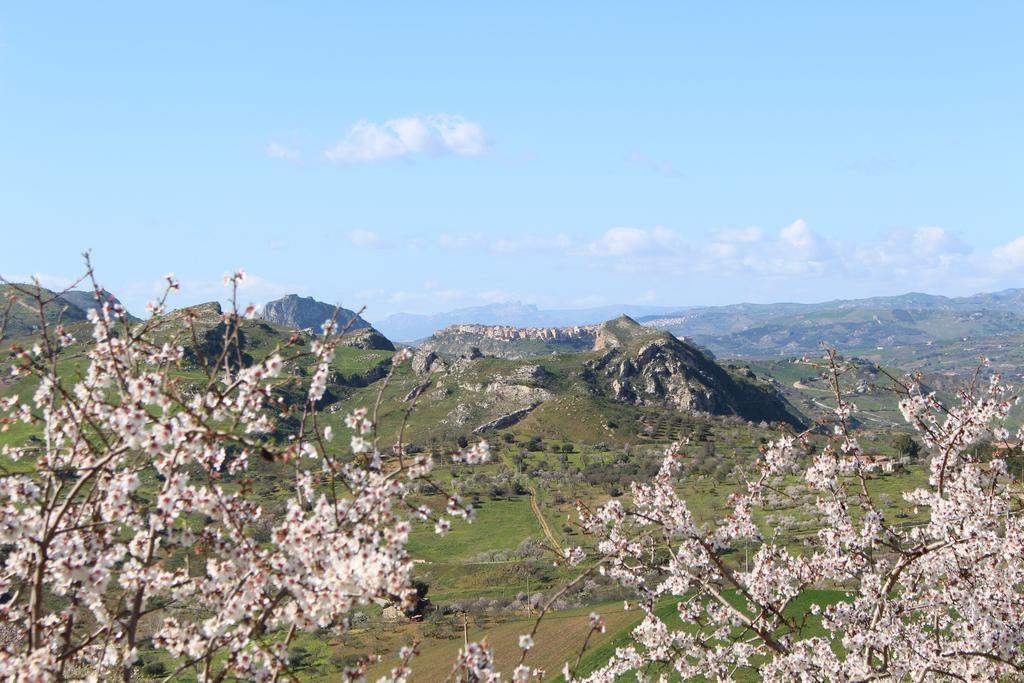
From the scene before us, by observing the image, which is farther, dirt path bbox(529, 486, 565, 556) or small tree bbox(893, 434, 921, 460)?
small tree bbox(893, 434, 921, 460)

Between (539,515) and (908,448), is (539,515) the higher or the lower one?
the lower one

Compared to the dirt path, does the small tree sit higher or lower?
higher

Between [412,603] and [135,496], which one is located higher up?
[135,496]

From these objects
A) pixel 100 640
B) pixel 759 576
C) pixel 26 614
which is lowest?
pixel 759 576

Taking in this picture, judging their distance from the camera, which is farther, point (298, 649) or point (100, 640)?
point (298, 649)

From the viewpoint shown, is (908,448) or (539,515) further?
(908,448)

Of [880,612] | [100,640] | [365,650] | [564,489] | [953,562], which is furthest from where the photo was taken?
[564,489]

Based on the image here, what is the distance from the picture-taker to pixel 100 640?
34.0 ft

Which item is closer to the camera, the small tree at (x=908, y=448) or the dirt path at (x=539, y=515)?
the dirt path at (x=539, y=515)

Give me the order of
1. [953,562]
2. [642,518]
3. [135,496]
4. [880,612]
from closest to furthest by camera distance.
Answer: [135,496] → [880,612] → [642,518] → [953,562]

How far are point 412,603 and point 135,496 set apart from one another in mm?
3633

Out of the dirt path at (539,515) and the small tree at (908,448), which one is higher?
Result: the small tree at (908,448)

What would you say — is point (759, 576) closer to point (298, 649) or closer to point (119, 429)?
point (119, 429)

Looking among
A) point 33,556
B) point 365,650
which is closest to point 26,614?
point 33,556
